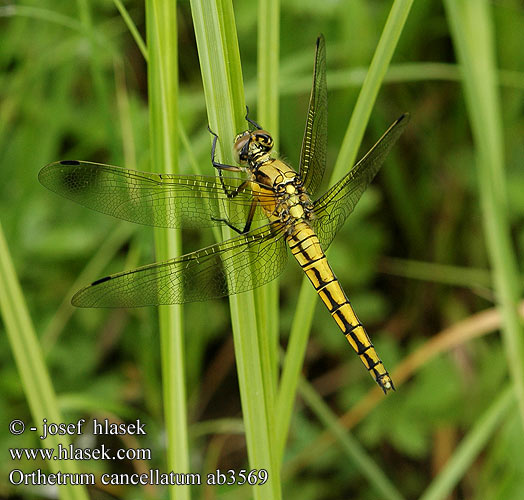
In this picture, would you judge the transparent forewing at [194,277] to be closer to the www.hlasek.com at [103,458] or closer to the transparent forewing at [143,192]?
the transparent forewing at [143,192]

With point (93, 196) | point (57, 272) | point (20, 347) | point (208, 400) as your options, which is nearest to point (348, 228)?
point (208, 400)

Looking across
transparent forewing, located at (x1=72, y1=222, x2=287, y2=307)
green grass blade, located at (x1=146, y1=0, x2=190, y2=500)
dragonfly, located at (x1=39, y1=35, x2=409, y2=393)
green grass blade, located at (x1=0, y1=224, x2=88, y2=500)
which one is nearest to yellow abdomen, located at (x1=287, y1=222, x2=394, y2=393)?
dragonfly, located at (x1=39, y1=35, x2=409, y2=393)

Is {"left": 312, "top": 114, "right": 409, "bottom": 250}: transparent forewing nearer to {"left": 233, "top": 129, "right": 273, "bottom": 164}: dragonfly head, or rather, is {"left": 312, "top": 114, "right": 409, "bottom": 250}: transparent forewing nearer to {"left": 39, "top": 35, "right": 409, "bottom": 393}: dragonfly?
{"left": 39, "top": 35, "right": 409, "bottom": 393}: dragonfly

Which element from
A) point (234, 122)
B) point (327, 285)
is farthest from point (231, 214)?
point (327, 285)

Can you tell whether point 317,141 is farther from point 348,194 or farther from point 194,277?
point 194,277

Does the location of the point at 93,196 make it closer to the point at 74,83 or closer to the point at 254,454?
the point at 254,454

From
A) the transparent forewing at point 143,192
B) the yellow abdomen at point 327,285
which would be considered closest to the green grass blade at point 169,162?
the transparent forewing at point 143,192

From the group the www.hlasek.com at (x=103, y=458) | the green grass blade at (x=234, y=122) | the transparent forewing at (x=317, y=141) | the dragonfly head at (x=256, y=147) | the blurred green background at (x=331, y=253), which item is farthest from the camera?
the blurred green background at (x=331, y=253)
